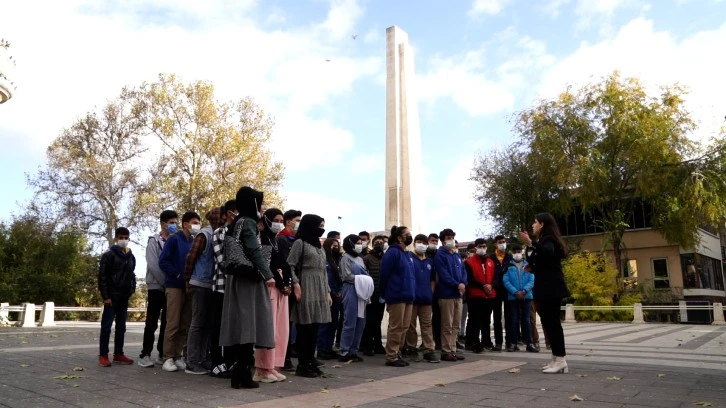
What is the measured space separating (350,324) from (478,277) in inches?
104

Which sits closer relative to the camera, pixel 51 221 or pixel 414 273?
pixel 414 273

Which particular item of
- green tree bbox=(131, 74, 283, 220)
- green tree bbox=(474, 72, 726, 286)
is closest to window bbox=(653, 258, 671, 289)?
green tree bbox=(474, 72, 726, 286)

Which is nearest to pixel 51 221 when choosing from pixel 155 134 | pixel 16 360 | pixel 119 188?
pixel 119 188

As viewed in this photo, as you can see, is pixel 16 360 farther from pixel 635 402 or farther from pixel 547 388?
pixel 635 402

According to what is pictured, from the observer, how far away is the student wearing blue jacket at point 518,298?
32.7 feet

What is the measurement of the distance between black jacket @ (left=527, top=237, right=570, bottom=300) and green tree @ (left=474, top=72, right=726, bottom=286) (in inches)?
954

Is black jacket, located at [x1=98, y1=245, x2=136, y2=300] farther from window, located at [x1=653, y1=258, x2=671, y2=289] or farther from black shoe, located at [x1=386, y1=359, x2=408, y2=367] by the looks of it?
window, located at [x1=653, y1=258, x2=671, y2=289]

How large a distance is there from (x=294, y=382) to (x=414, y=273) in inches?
108

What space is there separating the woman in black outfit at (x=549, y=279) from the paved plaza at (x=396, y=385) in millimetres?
557

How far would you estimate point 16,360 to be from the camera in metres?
7.74

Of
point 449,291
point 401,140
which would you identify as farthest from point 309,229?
point 401,140

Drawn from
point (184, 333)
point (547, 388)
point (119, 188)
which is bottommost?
point (547, 388)

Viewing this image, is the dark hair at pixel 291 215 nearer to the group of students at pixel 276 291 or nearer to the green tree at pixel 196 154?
the group of students at pixel 276 291

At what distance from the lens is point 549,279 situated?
7219 millimetres
